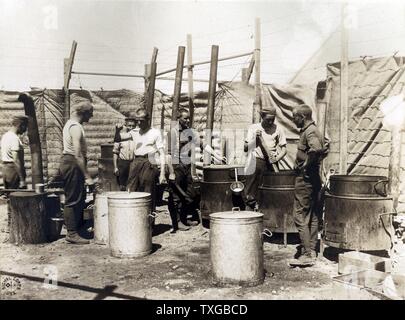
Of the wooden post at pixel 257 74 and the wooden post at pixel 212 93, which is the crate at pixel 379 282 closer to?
the wooden post at pixel 257 74

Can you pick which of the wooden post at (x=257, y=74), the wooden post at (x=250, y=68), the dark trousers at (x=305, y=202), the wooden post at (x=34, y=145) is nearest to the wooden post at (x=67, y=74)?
the wooden post at (x=250, y=68)

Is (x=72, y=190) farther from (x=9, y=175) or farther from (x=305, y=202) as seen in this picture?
(x=305, y=202)

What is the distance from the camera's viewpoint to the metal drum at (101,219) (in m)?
7.11

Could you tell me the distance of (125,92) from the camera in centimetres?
1505

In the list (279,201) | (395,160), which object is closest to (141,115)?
(279,201)

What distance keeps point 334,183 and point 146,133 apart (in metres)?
3.15

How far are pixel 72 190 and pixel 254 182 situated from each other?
10.1ft

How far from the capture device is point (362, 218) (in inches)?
231

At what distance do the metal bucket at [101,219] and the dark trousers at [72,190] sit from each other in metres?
0.38

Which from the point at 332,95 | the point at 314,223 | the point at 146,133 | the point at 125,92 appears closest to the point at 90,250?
the point at 146,133

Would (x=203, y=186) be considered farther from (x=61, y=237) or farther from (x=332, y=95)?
(x=332, y=95)

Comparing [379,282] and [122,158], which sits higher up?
[122,158]

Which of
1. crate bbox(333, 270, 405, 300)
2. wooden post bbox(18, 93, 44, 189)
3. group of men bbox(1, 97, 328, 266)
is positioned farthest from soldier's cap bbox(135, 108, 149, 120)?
crate bbox(333, 270, 405, 300)

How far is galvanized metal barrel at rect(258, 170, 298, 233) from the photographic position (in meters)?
6.95
